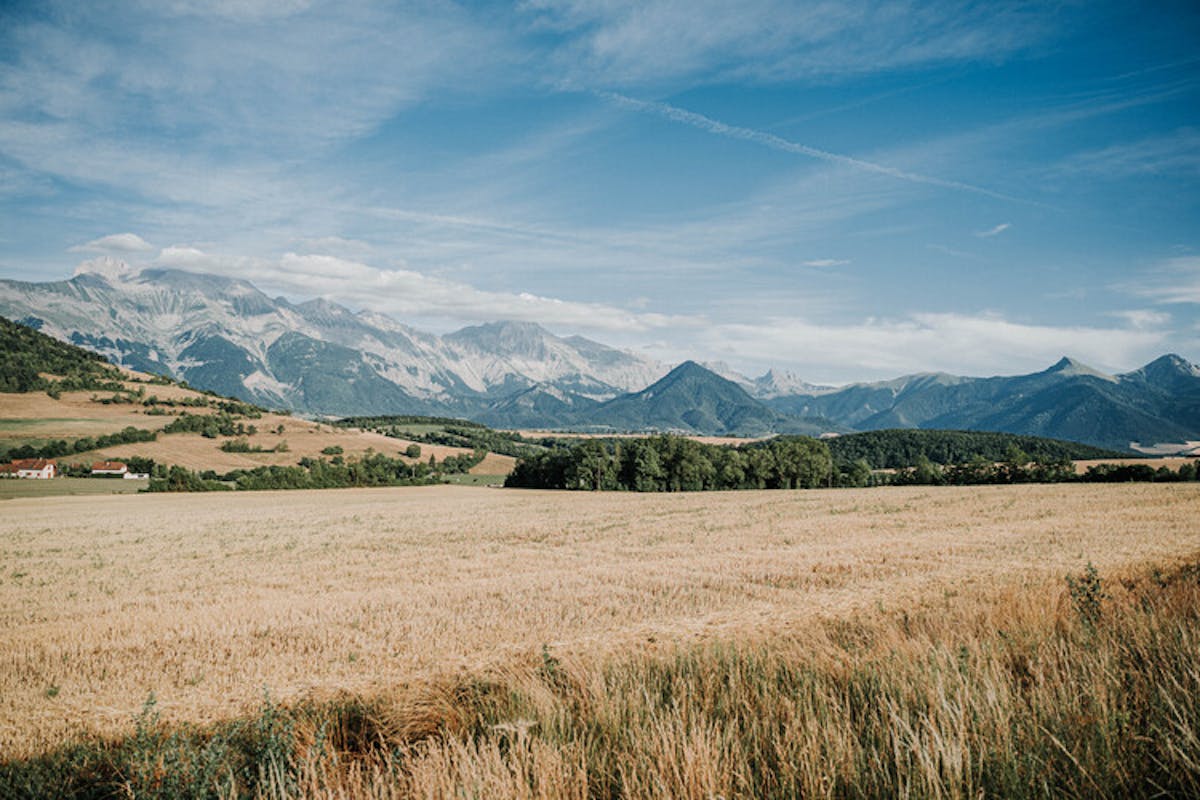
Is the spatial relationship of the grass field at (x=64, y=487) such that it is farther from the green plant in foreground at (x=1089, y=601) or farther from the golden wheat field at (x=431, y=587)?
the green plant in foreground at (x=1089, y=601)

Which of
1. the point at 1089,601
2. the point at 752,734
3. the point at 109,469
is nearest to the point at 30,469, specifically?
the point at 109,469

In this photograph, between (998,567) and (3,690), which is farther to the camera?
→ (998,567)

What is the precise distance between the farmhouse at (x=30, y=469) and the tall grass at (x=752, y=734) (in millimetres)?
127090

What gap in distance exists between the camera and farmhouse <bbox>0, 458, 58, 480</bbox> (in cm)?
9750

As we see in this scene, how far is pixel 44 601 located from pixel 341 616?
12134mm

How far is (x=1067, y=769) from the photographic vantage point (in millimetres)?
3568

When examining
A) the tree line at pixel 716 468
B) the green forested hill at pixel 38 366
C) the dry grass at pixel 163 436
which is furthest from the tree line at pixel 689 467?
the green forested hill at pixel 38 366

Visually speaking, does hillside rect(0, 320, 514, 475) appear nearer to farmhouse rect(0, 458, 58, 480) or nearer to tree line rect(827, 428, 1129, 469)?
farmhouse rect(0, 458, 58, 480)

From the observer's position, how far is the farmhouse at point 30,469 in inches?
3839

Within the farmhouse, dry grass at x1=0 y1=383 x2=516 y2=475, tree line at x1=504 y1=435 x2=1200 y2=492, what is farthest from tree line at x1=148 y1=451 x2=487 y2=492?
tree line at x1=504 y1=435 x2=1200 y2=492

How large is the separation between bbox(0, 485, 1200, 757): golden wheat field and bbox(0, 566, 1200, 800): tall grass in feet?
14.0

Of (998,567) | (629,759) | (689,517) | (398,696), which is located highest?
(629,759)

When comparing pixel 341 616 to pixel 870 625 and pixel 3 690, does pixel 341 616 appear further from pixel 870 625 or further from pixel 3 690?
pixel 870 625

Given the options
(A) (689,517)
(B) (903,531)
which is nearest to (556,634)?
(B) (903,531)
